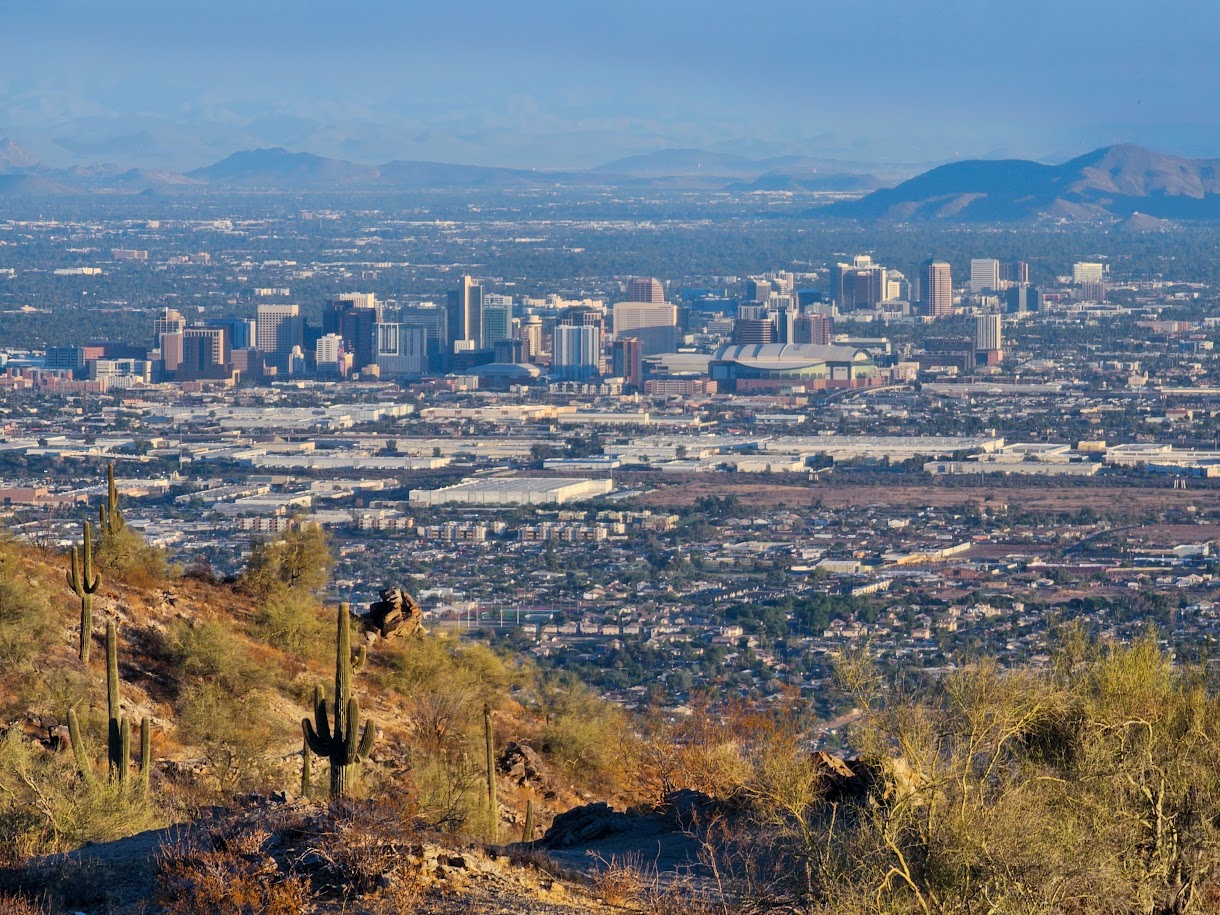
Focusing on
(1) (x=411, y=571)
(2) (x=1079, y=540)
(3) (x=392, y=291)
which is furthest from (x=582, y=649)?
(3) (x=392, y=291)

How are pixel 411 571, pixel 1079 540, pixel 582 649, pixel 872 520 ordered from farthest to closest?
1. pixel 872 520
2. pixel 1079 540
3. pixel 411 571
4. pixel 582 649

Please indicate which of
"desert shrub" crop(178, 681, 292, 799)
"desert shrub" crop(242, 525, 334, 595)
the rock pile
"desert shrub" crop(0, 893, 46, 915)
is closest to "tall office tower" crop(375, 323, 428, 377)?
"desert shrub" crop(242, 525, 334, 595)

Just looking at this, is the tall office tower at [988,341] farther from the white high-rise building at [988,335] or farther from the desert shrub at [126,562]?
the desert shrub at [126,562]

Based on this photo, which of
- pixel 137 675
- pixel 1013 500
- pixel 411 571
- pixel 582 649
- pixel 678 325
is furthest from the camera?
pixel 678 325

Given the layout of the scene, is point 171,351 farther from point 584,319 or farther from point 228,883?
point 228,883

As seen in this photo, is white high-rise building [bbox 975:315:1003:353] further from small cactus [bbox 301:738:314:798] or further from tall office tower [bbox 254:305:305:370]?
small cactus [bbox 301:738:314:798]

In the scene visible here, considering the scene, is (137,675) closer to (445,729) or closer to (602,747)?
(445,729)
